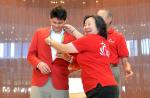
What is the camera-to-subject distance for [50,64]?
218 centimetres

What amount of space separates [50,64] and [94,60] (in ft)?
1.37

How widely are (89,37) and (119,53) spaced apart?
0.93 m

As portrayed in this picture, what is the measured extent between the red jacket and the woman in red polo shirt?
0.18 metres

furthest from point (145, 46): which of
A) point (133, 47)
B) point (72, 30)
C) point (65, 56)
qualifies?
point (65, 56)

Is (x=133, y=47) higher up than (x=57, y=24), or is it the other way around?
(x=57, y=24)

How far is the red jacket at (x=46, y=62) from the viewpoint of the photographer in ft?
7.01

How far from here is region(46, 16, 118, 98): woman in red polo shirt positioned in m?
1.86

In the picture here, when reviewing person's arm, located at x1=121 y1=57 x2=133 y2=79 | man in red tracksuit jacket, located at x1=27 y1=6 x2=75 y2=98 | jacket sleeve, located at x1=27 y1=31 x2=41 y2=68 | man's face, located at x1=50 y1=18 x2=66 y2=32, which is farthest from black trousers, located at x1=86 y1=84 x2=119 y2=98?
person's arm, located at x1=121 y1=57 x2=133 y2=79

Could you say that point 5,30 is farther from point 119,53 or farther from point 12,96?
point 119,53

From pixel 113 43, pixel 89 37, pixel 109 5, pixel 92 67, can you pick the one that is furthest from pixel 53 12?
pixel 109 5

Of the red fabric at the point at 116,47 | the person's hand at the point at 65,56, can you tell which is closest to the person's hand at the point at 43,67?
the person's hand at the point at 65,56

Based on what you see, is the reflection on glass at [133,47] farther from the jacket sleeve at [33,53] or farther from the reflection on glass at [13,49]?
the jacket sleeve at [33,53]

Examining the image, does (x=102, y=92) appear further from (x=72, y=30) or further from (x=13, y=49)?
(x=13, y=49)

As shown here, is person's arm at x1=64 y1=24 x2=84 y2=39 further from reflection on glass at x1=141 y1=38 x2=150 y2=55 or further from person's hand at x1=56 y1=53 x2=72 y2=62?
reflection on glass at x1=141 y1=38 x2=150 y2=55
